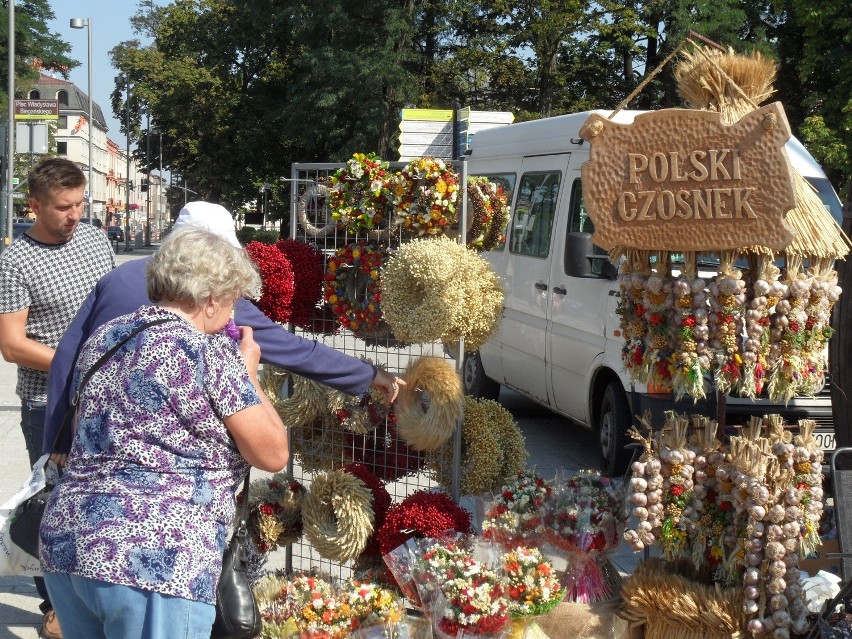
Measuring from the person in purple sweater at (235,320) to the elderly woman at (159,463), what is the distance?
0.53 metres

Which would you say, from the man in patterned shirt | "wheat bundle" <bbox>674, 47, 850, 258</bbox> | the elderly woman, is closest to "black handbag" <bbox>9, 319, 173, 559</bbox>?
the elderly woman

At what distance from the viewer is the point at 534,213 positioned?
25.5 ft

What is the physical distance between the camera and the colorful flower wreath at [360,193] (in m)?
3.89

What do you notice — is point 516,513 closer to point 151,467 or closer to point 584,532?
point 584,532

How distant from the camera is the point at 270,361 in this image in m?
3.40

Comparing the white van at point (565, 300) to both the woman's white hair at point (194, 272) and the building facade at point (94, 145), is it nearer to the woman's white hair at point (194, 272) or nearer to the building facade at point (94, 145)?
the woman's white hair at point (194, 272)

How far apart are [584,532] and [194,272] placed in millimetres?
1942

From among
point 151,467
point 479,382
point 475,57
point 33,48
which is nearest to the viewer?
point 151,467

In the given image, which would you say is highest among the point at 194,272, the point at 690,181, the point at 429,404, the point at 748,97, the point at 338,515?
the point at 748,97

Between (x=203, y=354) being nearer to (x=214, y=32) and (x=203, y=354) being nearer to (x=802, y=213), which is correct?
Result: (x=802, y=213)

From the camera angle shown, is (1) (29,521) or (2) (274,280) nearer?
(1) (29,521)

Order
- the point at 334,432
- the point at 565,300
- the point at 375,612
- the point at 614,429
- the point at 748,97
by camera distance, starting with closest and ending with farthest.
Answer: the point at 748,97
the point at 375,612
the point at 334,432
the point at 614,429
the point at 565,300

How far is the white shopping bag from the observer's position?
3.09 meters

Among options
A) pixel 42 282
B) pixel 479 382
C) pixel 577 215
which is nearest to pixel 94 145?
pixel 479 382
